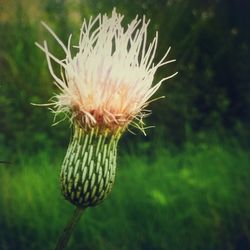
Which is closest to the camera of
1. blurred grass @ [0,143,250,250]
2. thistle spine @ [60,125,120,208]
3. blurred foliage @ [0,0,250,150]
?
thistle spine @ [60,125,120,208]

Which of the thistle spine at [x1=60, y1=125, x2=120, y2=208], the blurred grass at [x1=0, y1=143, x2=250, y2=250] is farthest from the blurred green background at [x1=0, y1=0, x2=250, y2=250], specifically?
the thistle spine at [x1=60, y1=125, x2=120, y2=208]

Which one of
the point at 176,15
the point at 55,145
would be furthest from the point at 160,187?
the point at 176,15

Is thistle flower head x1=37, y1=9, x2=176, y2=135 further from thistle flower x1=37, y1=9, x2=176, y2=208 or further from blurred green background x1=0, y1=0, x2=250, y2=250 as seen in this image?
blurred green background x1=0, y1=0, x2=250, y2=250

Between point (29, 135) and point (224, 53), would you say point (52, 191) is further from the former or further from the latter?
point (224, 53)

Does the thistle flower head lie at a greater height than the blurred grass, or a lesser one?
greater

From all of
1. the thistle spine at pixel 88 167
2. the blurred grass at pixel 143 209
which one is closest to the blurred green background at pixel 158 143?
the blurred grass at pixel 143 209

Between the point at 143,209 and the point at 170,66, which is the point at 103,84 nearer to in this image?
the point at 143,209

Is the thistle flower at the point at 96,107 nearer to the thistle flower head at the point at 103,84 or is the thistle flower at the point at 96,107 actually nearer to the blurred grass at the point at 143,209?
the thistle flower head at the point at 103,84

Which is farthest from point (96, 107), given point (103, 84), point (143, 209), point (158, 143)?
point (158, 143)
